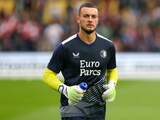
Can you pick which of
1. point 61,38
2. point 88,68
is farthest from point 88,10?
point 61,38

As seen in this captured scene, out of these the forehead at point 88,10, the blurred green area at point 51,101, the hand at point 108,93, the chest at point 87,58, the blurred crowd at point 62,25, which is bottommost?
the blurred green area at point 51,101

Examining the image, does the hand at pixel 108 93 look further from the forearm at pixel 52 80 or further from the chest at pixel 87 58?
Answer: the forearm at pixel 52 80

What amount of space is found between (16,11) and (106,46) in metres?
14.3

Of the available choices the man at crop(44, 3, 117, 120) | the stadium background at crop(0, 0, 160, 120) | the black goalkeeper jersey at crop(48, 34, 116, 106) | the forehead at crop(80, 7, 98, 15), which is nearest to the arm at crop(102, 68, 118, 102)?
the man at crop(44, 3, 117, 120)

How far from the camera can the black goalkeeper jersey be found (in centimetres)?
827

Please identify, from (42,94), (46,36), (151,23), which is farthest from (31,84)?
(151,23)

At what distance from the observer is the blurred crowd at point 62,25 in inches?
855

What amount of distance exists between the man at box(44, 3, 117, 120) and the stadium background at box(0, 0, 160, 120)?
8.93 meters

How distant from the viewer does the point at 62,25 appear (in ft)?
72.1

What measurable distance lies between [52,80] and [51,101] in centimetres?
811

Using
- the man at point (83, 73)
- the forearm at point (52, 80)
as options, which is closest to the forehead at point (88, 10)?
the man at point (83, 73)

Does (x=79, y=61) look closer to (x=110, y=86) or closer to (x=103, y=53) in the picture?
(x=103, y=53)

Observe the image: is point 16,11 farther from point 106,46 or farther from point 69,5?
point 106,46

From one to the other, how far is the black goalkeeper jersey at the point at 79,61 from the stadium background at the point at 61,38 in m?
8.95
